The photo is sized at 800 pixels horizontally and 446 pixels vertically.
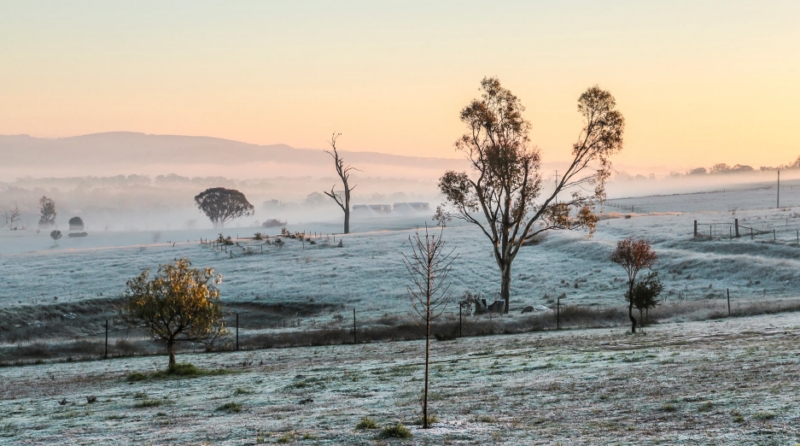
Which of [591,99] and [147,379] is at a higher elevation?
[591,99]

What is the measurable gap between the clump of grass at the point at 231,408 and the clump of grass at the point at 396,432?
21.4 feet

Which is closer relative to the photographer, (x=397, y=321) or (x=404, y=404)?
(x=404, y=404)

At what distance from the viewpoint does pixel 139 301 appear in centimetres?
3309

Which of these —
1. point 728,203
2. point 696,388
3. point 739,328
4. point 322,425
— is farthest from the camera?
point 728,203

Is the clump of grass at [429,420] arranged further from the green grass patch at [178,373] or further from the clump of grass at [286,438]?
the green grass patch at [178,373]

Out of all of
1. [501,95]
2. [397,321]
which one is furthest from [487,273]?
[397,321]

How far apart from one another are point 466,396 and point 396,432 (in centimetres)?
599

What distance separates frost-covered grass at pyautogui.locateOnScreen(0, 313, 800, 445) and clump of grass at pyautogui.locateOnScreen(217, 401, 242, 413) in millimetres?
63

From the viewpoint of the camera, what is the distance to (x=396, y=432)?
16.6m

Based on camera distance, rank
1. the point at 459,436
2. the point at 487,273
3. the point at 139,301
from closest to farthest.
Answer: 1. the point at 459,436
2. the point at 139,301
3. the point at 487,273

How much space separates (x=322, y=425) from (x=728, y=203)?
156 meters

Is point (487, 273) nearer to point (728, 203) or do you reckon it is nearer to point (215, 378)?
point (215, 378)

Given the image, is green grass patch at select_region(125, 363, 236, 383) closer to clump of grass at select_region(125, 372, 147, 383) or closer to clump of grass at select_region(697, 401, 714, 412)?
clump of grass at select_region(125, 372, 147, 383)

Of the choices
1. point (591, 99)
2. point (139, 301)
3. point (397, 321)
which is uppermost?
point (591, 99)
